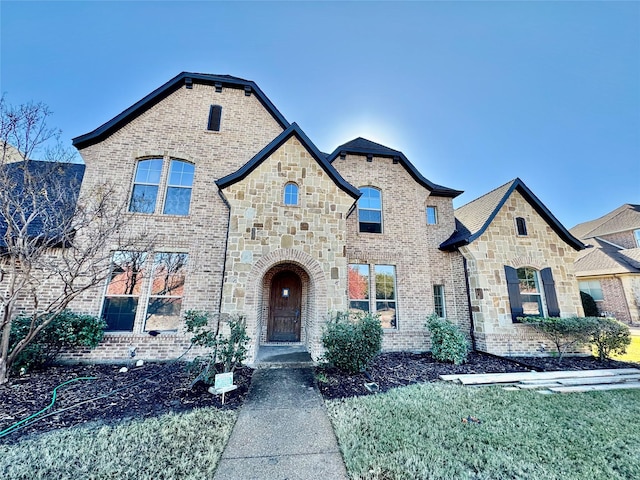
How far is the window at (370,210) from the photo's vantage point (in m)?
10.2

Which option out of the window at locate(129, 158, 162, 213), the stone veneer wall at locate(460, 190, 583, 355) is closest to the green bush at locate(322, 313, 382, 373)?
the stone veneer wall at locate(460, 190, 583, 355)

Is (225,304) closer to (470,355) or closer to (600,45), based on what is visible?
(470,355)

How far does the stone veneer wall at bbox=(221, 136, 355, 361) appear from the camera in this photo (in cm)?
721

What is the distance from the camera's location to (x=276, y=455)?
11.1 ft

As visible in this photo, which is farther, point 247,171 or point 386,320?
point 386,320

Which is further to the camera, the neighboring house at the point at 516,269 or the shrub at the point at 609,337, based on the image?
the neighboring house at the point at 516,269

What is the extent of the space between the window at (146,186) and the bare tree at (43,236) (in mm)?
482

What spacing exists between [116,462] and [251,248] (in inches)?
200

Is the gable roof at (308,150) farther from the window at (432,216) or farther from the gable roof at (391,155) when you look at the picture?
the window at (432,216)

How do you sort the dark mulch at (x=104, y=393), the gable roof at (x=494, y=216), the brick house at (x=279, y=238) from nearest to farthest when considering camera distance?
the dark mulch at (x=104, y=393), the brick house at (x=279, y=238), the gable roof at (x=494, y=216)

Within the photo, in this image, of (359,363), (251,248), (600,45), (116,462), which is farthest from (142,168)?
(600,45)

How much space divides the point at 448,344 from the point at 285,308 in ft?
17.8

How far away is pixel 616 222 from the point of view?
23422mm

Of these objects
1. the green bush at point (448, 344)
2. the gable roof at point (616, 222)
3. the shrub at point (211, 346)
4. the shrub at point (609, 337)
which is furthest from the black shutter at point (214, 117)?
the gable roof at point (616, 222)
